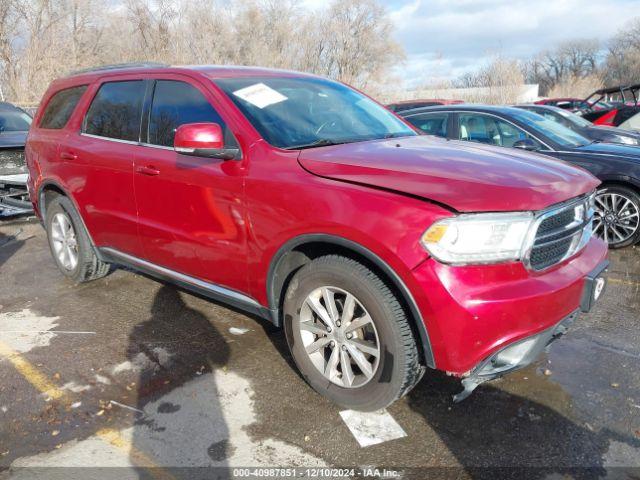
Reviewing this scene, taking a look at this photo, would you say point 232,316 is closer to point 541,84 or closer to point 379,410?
point 379,410

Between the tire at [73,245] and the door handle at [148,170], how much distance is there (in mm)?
1247

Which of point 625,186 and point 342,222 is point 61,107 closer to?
point 342,222

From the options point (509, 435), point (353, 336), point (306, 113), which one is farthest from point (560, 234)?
point (306, 113)

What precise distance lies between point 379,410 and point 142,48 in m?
33.8

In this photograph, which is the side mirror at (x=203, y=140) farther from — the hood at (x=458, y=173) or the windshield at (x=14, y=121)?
the windshield at (x=14, y=121)

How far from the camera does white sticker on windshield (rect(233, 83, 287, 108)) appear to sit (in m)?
3.36

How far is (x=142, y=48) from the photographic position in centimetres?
3216

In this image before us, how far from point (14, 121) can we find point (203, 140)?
7.76 metres

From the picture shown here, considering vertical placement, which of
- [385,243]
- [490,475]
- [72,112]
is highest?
[72,112]

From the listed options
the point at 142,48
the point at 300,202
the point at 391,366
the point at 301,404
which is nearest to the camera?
the point at 391,366

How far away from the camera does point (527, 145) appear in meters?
5.83

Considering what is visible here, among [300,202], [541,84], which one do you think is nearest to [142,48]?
[300,202]

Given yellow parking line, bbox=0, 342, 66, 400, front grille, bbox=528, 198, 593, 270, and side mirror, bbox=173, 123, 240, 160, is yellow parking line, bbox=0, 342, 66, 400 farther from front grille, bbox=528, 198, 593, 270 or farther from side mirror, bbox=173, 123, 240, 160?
front grille, bbox=528, 198, 593, 270

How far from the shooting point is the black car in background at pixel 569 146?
221 inches
